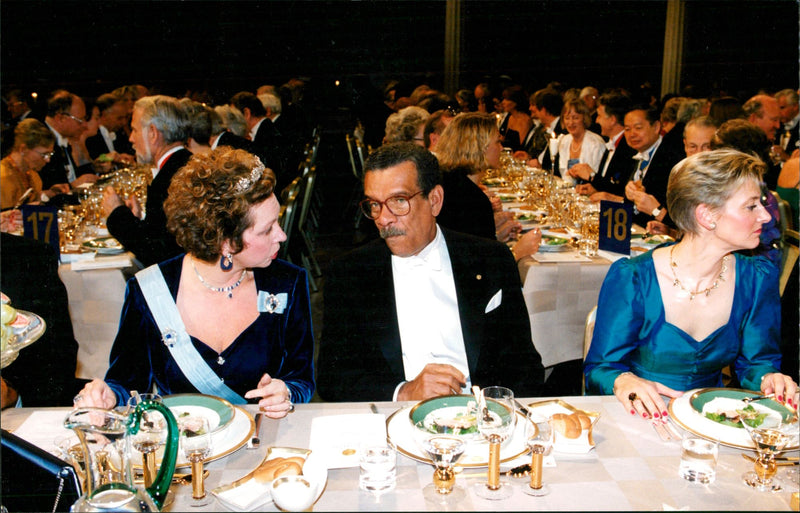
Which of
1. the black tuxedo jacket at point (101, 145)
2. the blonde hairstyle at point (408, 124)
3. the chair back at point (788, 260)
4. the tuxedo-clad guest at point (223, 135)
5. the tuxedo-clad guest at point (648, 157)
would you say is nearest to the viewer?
the chair back at point (788, 260)

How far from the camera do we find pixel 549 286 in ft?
11.0

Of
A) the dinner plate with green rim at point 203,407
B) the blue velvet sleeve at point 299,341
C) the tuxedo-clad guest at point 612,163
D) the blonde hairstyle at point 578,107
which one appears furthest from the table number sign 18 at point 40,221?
the blonde hairstyle at point 578,107

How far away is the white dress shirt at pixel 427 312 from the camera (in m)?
2.40

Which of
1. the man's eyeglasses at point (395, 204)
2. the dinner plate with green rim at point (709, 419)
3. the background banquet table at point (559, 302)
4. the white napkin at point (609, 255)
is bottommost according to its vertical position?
the background banquet table at point (559, 302)

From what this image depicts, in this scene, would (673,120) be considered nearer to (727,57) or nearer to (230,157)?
(727,57)

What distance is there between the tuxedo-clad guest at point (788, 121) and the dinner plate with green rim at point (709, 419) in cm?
608

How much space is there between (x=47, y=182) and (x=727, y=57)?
960 centimetres

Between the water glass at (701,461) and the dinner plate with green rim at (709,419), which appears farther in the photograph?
the dinner plate with green rim at (709,419)

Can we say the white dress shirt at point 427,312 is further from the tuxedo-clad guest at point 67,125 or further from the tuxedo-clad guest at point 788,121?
the tuxedo-clad guest at point 788,121

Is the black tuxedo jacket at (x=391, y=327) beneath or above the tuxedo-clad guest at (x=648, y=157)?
beneath

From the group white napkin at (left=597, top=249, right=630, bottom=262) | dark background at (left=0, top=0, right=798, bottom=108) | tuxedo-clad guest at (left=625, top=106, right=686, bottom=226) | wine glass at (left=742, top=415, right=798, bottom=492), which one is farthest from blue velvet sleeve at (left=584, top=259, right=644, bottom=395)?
dark background at (left=0, top=0, right=798, bottom=108)

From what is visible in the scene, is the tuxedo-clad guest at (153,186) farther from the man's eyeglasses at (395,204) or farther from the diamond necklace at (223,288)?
the man's eyeglasses at (395,204)

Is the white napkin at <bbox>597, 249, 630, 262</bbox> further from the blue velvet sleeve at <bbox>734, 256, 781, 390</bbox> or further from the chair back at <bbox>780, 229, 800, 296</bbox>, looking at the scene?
the blue velvet sleeve at <bbox>734, 256, 781, 390</bbox>

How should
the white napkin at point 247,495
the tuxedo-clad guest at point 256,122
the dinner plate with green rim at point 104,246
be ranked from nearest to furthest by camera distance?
A: the white napkin at point 247,495 < the dinner plate with green rim at point 104,246 < the tuxedo-clad guest at point 256,122
